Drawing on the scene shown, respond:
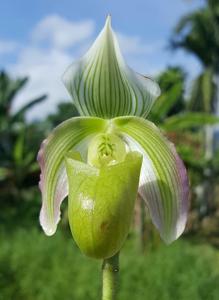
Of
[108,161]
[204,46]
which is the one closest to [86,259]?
[108,161]

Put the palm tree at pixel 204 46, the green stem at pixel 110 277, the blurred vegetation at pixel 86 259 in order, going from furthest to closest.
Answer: the palm tree at pixel 204 46 → the blurred vegetation at pixel 86 259 → the green stem at pixel 110 277

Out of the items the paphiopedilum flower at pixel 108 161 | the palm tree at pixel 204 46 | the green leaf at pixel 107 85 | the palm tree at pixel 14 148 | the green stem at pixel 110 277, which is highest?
the green leaf at pixel 107 85

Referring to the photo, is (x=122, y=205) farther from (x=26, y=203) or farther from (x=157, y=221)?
(x=26, y=203)

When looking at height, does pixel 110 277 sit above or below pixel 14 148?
above

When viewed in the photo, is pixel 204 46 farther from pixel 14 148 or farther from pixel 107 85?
pixel 107 85

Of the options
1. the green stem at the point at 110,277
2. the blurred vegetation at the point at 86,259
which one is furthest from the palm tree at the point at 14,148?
the green stem at the point at 110,277

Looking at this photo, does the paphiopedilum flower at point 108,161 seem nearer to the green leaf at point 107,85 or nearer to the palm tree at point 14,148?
the green leaf at point 107,85

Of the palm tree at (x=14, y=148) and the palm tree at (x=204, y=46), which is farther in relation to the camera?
the palm tree at (x=204, y=46)
